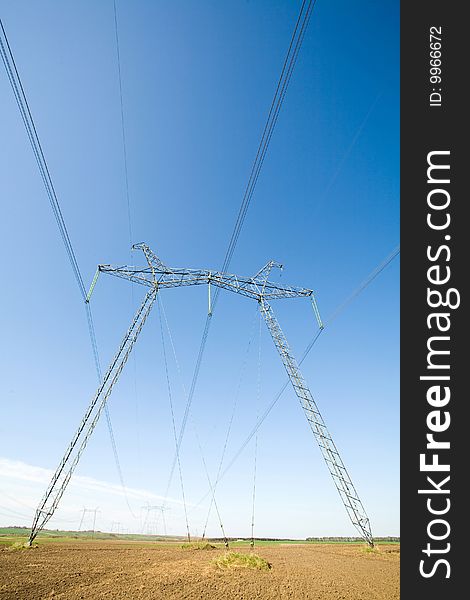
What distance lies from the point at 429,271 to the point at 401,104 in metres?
3.86

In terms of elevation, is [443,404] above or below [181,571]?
above

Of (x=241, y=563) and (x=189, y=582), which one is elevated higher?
(x=189, y=582)

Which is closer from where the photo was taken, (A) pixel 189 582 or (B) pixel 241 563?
(A) pixel 189 582

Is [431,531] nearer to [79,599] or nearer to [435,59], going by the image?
[435,59]

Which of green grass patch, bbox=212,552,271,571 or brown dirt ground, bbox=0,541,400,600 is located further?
green grass patch, bbox=212,552,271,571

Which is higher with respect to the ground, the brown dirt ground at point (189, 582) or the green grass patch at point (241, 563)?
the brown dirt ground at point (189, 582)

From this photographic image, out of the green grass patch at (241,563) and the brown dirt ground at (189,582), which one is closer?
the brown dirt ground at (189,582)

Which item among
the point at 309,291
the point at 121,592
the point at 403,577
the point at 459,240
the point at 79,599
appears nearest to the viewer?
the point at 403,577

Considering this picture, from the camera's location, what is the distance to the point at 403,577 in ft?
21.1

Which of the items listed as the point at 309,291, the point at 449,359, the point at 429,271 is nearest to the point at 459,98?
the point at 429,271

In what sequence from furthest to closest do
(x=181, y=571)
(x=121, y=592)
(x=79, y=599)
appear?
1. (x=181, y=571)
2. (x=121, y=592)
3. (x=79, y=599)

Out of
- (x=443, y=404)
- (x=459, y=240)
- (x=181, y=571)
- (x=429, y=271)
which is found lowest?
(x=181, y=571)

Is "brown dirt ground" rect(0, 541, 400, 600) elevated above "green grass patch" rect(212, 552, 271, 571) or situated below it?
above

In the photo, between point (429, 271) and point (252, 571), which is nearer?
point (429, 271)
